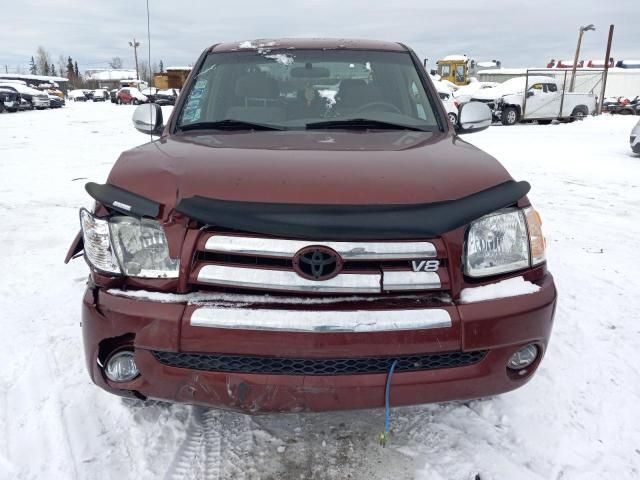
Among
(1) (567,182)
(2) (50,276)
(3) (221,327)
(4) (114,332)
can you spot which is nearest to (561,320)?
(3) (221,327)

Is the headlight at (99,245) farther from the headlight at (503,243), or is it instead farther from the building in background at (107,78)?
the building in background at (107,78)

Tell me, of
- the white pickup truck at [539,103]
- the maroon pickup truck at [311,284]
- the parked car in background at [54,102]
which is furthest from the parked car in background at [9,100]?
the maroon pickup truck at [311,284]

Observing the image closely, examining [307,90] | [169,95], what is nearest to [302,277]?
[307,90]

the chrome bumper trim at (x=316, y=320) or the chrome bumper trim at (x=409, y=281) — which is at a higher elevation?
the chrome bumper trim at (x=409, y=281)

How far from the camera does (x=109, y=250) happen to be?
1.91 m

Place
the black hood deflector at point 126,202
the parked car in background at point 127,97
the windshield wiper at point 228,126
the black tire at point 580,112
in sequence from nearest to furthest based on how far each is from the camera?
1. the black hood deflector at point 126,202
2. the windshield wiper at point 228,126
3. the black tire at point 580,112
4. the parked car in background at point 127,97

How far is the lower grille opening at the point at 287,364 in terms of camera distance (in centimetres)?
178

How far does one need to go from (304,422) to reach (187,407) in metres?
0.56

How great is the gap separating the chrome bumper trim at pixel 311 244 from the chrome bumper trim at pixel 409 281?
0.20ft

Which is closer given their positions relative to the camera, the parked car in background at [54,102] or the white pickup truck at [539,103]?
the white pickup truck at [539,103]

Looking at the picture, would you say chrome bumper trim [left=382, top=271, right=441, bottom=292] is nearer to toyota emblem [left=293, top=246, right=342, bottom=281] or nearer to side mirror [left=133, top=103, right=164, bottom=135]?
toyota emblem [left=293, top=246, right=342, bottom=281]

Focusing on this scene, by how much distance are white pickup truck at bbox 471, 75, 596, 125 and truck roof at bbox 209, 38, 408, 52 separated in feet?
66.5

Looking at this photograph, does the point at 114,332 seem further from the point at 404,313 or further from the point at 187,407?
the point at 404,313

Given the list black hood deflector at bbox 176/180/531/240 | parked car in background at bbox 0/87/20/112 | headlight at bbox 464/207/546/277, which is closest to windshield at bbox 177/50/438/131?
headlight at bbox 464/207/546/277
